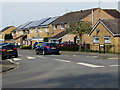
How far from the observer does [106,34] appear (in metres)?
40.9

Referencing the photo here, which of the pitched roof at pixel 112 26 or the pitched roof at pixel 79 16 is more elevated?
the pitched roof at pixel 79 16

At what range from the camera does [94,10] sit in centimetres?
6116

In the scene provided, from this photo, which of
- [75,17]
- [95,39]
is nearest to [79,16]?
[75,17]

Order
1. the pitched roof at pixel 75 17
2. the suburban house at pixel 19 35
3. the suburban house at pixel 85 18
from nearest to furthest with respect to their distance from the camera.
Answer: the suburban house at pixel 85 18 → the pitched roof at pixel 75 17 → the suburban house at pixel 19 35

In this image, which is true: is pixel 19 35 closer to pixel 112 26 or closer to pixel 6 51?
pixel 112 26

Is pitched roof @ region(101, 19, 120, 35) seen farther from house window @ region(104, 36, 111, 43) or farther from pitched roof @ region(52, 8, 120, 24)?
pitched roof @ region(52, 8, 120, 24)

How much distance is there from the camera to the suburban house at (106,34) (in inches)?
1522

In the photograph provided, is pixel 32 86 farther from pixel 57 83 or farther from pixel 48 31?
pixel 48 31

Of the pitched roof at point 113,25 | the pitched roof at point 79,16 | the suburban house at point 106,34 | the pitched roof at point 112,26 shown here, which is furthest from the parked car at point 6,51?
the pitched roof at point 79,16

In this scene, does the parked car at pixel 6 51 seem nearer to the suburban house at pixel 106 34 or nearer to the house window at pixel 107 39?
the suburban house at pixel 106 34

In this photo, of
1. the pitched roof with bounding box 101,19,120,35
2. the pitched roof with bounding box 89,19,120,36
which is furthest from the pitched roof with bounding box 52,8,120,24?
the pitched roof with bounding box 89,19,120,36

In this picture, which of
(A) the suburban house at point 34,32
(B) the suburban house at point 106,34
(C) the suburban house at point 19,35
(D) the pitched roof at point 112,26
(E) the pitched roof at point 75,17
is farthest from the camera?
(C) the suburban house at point 19,35

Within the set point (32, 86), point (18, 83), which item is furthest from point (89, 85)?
point (18, 83)

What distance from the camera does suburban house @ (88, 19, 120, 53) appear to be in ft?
127
